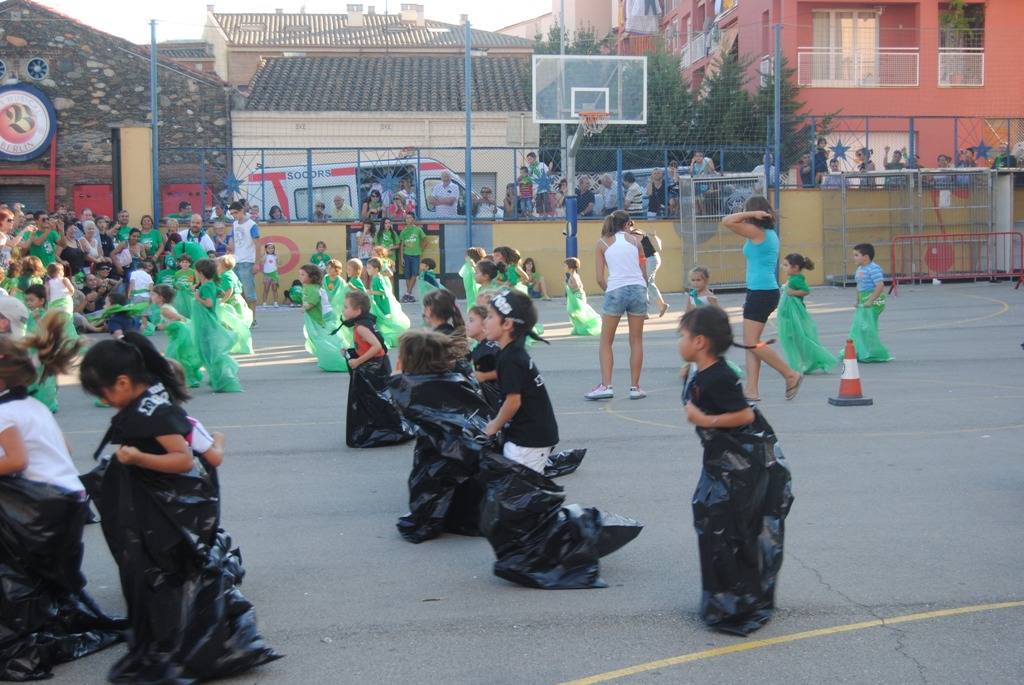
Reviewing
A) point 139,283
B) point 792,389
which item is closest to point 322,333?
point 792,389

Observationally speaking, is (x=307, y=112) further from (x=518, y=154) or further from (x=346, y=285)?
(x=346, y=285)

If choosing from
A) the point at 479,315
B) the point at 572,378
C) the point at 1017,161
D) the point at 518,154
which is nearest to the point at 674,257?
the point at 518,154

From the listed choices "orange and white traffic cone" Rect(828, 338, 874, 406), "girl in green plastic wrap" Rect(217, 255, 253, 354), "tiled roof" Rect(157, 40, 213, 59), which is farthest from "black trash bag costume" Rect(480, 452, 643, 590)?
"tiled roof" Rect(157, 40, 213, 59)

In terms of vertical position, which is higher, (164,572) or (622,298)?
(622,298)

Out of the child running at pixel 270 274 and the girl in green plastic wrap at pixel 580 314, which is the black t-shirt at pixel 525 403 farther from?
the child running at pixel 270 274

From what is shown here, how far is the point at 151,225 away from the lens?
69.2 ft

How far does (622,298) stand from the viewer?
10680mm

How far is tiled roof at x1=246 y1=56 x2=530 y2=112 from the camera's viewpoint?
111 ft

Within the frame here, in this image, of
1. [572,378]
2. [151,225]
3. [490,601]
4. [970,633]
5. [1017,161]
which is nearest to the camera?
[970,633]

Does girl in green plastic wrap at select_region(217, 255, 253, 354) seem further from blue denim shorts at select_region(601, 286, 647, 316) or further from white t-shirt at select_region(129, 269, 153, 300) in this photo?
blue denim shorts at select_region(601, 286, 647, 316)

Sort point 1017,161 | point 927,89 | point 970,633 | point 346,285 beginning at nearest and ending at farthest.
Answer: point 970,633, point 346,285, point 1017,161, point 927,89

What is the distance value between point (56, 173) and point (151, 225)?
7.95 metres

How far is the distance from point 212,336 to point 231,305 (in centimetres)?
225

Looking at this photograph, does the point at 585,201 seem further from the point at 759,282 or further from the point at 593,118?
the point at 759,282
